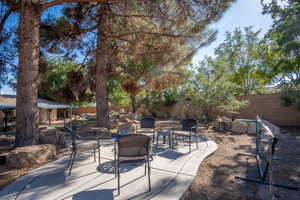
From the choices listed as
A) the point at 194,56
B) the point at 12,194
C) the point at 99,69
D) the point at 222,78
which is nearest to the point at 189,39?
the point at 194,56

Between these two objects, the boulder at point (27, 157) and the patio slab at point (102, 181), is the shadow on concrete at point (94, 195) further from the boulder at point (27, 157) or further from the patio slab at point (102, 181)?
the boulder at point (27, 157)

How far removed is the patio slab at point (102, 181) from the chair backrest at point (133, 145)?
0.51 m

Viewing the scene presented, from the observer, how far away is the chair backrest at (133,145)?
2229mm

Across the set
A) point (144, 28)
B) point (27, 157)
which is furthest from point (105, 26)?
point (27, 157)

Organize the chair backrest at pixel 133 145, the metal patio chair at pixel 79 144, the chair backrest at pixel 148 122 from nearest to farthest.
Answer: the chair backrest at pixel 133 145 < the metal patio chair at pixel 79 144 < the chair backrest at pixel 148 122

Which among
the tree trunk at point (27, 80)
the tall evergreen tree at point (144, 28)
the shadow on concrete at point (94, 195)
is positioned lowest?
the shadow on concrete at point (94, 195)

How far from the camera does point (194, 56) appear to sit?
748cm

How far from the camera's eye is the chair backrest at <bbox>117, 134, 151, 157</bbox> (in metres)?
2.23

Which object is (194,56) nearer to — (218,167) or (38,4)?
(218,167)

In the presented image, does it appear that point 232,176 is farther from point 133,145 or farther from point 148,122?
point 148,122

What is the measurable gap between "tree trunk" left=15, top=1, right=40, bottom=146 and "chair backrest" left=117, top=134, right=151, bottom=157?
3.17 metres

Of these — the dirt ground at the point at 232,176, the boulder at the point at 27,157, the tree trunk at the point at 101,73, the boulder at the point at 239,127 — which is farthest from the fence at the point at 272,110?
the boulder at the point at 27,157

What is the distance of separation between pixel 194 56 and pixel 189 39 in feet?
4.00

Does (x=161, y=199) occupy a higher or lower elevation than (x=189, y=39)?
lower
